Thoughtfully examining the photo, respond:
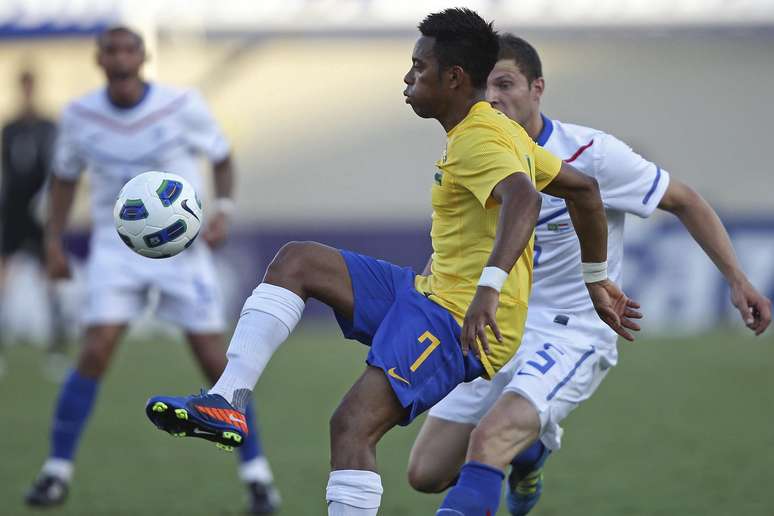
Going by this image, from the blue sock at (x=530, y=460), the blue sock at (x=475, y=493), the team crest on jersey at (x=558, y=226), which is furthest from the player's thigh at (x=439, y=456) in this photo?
the team crest on jersey at (x=558, y=226)

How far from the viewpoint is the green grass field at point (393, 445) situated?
688 centimetres

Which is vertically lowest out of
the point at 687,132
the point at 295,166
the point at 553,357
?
the point at 295,166

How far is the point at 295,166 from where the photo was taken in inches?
771

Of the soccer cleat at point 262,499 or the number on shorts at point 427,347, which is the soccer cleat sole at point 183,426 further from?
the soccer cleat at point 262,499

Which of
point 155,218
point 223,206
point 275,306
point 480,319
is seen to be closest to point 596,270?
point 480,319

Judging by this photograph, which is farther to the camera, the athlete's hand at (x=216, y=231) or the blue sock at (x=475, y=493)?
the athlete's hand at (x=216, y=231)

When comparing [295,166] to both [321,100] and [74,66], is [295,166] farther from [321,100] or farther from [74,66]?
[74,66]

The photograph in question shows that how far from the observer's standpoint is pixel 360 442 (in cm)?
448

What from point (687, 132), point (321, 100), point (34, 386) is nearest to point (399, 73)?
point (321, 100)

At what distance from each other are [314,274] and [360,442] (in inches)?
24.0

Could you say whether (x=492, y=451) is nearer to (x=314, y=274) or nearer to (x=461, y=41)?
(x=314, y=274)

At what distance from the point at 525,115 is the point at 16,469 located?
4009 mm

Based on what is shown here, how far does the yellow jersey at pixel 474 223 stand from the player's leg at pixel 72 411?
104 inches

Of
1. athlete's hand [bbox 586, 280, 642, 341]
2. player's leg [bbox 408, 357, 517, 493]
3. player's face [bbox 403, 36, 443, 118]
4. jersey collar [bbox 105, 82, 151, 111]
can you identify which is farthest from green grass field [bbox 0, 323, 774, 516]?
player's face [bbox 403, 36, 443, 118]
